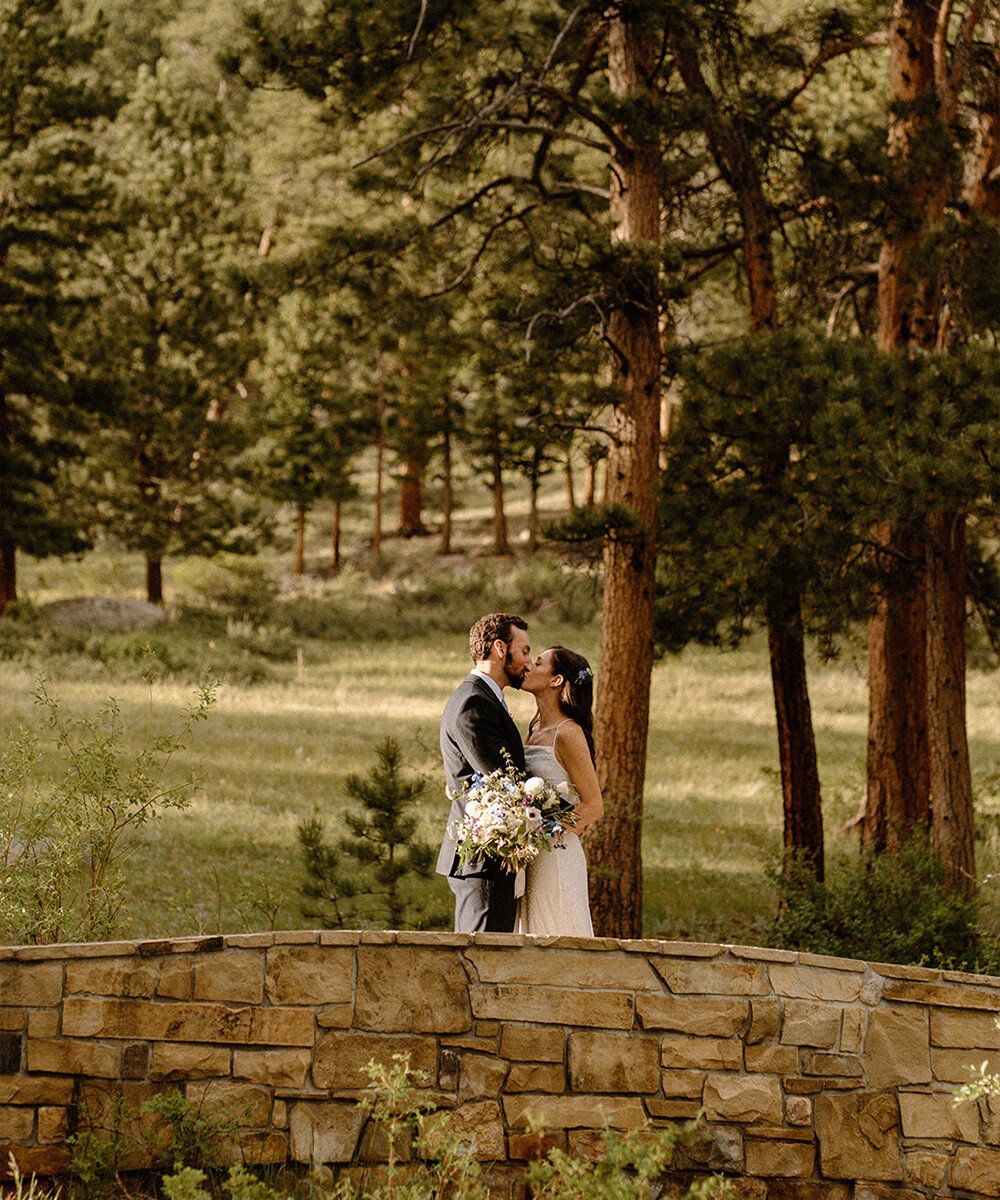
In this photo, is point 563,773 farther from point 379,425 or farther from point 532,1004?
point 379,425

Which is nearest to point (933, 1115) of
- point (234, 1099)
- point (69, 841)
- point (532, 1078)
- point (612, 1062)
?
point (612, 1062)

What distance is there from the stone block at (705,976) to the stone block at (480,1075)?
0.68 metres

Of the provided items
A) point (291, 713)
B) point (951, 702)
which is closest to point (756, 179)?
point (951, 702)

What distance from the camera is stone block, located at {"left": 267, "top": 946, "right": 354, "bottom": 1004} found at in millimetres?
5047

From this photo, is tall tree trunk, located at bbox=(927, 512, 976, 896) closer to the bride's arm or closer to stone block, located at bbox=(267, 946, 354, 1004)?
the bride's arm

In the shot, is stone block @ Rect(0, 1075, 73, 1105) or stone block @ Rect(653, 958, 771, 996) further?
stone block @ Rect(653, 958, 771, 996)

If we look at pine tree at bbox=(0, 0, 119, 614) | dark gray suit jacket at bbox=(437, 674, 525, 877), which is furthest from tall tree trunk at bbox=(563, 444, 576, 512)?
pine tree at bbox=(0, 0, 119, 614)

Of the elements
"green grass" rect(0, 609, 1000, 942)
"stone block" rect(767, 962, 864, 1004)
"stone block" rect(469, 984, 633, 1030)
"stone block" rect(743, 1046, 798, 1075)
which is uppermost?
"stone block" rect(767, 962, 864, 1004)

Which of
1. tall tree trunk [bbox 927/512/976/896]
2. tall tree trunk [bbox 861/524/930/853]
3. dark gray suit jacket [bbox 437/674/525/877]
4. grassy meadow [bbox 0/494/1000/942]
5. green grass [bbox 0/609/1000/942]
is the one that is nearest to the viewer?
dark gray suit jacket [bbox 437/674/525/877]

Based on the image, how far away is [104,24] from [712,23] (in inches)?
666

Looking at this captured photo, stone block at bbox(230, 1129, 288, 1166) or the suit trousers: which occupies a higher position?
the suit trousers

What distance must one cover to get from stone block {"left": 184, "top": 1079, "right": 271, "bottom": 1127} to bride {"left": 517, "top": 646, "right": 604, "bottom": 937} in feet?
4.76

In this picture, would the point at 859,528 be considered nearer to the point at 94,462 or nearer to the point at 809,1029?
the point at 809,1029

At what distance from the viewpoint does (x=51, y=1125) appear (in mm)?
4969
